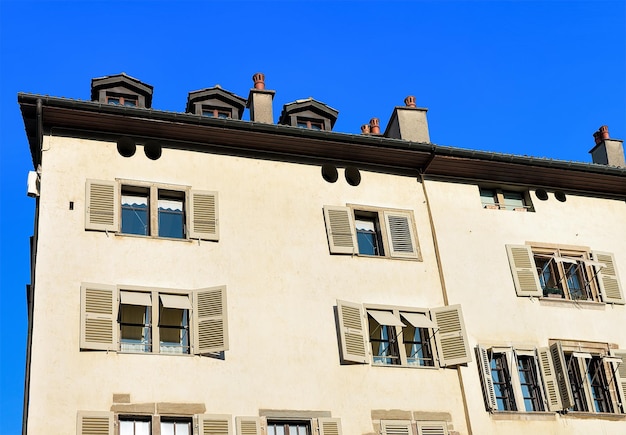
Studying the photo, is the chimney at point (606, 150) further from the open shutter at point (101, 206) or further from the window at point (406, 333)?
the open shutter at point (101, 206)

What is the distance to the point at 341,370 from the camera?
20141 millimetres

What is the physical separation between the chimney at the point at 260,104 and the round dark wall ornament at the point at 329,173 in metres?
1.82

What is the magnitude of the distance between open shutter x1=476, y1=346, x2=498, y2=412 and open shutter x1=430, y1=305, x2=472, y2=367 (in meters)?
0.44

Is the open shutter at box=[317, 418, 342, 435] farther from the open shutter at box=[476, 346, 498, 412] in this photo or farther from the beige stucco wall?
the open shutter at box=[476, 346, 498, 412]

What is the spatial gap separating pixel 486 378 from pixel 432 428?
1.78 m

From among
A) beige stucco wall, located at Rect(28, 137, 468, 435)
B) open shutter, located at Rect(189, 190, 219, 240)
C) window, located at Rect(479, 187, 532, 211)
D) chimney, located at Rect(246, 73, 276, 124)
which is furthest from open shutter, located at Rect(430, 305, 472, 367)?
chimney, located at Rect(246, 73, 276, 124)

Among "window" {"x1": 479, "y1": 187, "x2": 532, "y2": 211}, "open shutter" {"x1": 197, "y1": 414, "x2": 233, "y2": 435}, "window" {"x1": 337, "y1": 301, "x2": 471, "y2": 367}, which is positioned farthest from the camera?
"window" {"x1": 479, "y1": 187, "x2": 532, "y2": 211}

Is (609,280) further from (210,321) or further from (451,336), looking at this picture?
(210,321)

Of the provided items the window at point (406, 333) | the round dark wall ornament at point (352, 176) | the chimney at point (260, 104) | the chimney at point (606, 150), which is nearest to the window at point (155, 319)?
the window at point (406, 333)

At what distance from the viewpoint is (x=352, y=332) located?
20.5m

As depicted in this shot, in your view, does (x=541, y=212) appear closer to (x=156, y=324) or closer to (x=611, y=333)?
(x=611, y=333)

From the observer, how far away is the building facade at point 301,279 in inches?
740

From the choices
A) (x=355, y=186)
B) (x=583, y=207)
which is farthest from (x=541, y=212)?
(x=355, y=186)

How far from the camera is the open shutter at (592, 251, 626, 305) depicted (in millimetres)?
23531
